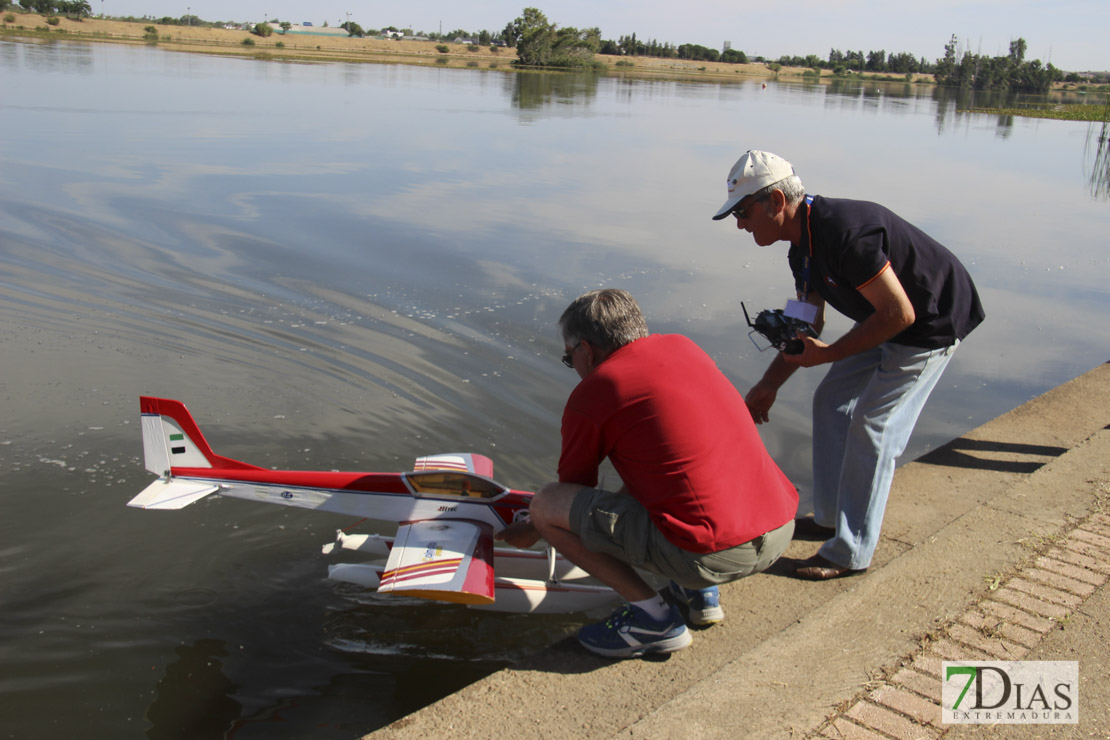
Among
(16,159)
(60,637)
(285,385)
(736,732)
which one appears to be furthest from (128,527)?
(16,159)

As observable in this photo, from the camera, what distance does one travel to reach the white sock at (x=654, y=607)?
11.5 ft

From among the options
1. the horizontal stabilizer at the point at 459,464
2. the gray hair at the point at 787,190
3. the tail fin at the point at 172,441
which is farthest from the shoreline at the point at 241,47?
the gray hair at the point at 787,190

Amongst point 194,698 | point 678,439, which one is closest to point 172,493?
point 194,698

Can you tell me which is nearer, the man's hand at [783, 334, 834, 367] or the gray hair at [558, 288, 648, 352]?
the gray hair at [558, 288, 648, 352]

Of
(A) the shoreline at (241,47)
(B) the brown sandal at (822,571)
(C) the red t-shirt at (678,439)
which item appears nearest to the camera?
(C) the red t-shirt at (678,439)

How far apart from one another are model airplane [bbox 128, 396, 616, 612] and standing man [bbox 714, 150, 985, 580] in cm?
151

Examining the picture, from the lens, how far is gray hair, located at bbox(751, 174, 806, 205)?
3805 millimetres

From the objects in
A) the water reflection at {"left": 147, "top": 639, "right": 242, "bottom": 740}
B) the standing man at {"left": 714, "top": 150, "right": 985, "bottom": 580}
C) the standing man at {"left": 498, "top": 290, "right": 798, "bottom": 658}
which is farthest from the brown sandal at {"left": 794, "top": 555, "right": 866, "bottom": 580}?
the water reflection at {"left": 147, "top": 639, "right": 242, "bottom": 740}

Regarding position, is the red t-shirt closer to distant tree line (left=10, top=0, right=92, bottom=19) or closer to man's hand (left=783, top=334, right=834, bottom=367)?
man's hand (left=783, top=334, right=834, bottom=367)

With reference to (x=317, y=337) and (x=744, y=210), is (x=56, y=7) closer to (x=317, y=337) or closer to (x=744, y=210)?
(x=317, y=337)

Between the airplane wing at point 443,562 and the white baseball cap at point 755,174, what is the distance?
6.96 ft

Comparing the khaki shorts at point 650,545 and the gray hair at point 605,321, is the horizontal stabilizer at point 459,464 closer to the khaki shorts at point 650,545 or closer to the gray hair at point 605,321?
the khaki shorts at point 650,545

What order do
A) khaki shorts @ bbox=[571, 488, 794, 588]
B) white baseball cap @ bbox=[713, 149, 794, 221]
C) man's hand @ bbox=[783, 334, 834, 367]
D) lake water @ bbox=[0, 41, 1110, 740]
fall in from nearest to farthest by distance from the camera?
khaki shorts @ bbox=[571, 488, 794, 588], white baseball cap @ bbox=[713, 149, 794, 221], man's hand @ bbox=[783, 334, 834, 367], lake water @ bbox=[0, 41, 1110, 740]

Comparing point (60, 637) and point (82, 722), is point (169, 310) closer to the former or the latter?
point (60, 637)
